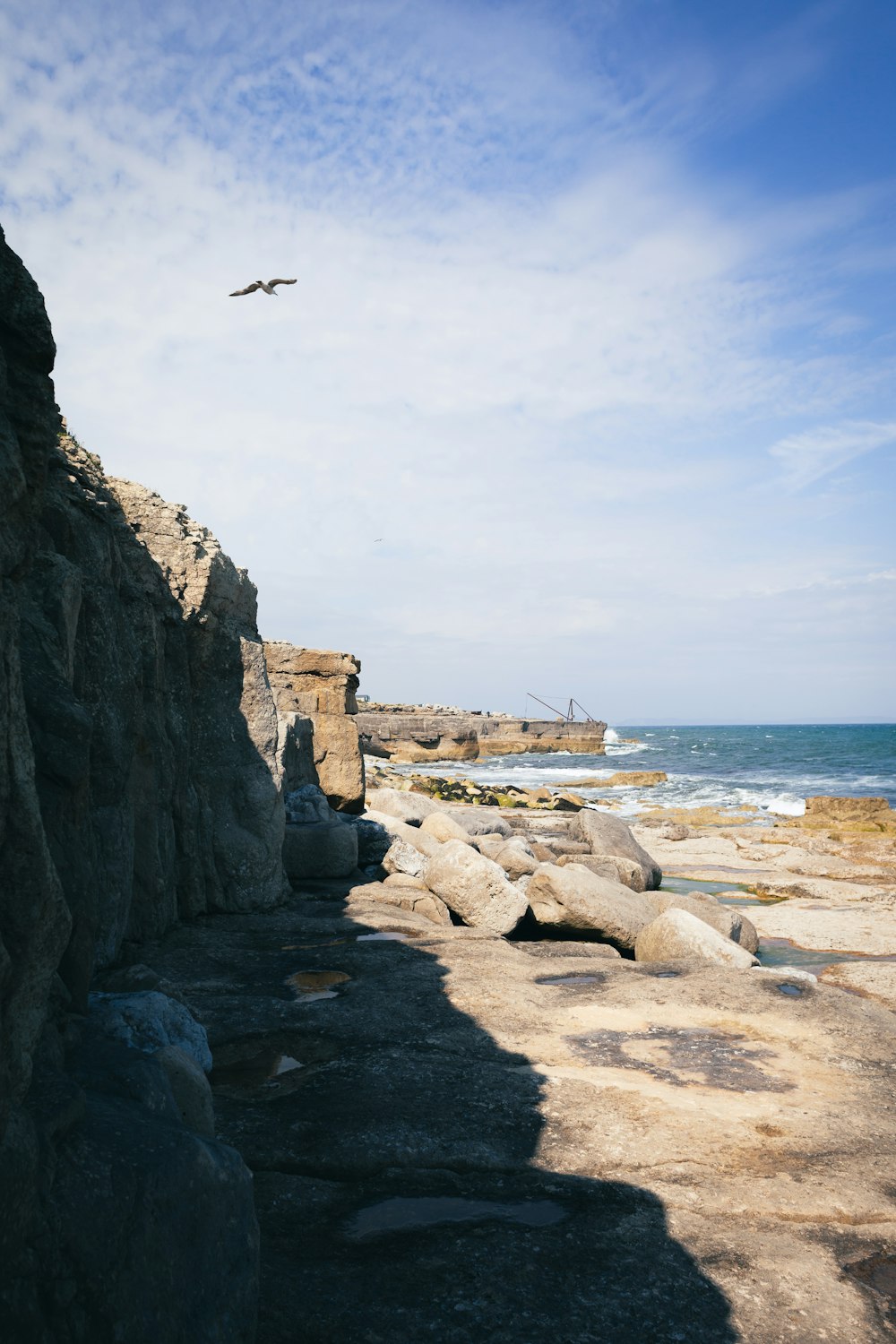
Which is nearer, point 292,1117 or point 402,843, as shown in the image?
point 292,1117

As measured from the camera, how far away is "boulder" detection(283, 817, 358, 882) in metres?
10.9

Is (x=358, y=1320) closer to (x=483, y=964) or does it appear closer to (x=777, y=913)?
(x=483, y=964)

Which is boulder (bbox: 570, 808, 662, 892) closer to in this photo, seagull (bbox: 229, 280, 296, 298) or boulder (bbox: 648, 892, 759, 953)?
boulder (bbox: 648, 892, 759, 953)

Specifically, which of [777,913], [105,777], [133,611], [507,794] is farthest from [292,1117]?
[507,794]

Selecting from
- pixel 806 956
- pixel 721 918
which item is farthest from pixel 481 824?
pixel 806 956

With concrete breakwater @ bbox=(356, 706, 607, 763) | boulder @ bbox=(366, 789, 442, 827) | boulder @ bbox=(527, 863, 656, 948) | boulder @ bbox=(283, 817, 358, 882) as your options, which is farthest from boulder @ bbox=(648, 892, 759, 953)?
concrete breakwater @ bbox=(356, 706, 607, 763)

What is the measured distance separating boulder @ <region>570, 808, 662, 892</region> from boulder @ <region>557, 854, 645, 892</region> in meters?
0.33

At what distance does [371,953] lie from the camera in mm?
7715

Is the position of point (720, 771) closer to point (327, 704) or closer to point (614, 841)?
point (614, 841)

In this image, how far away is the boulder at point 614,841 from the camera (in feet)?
49.6

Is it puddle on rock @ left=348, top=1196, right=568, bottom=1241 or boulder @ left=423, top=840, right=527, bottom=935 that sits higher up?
boulder @ left=423, top=840, right=527, bottom=935

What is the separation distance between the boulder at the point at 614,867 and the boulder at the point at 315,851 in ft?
12.3

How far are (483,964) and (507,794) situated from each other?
22.5m

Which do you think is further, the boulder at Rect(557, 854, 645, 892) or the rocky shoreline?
the boulder at Rect(557, 854, 645, 892)
